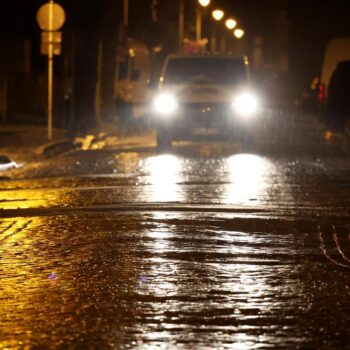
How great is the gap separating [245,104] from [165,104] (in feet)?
5.60

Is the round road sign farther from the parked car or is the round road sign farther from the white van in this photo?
the white van

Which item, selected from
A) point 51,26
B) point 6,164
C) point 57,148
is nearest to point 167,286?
point 6,164

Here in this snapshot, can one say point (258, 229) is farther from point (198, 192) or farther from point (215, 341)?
point (215, 341)

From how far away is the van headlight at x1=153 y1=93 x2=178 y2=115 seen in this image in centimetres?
2622

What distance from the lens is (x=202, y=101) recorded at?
26.2 meters

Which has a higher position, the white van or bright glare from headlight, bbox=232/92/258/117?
the white van

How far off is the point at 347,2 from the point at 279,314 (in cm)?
7910

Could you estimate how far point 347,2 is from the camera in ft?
278

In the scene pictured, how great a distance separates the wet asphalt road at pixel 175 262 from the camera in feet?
23.0

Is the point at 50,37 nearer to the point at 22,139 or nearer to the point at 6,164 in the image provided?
the point at 22,139

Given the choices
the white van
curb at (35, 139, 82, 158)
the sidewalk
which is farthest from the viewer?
the white van

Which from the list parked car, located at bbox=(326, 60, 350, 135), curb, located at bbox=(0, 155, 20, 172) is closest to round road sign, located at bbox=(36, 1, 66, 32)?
curb, located at bbox=(0, 155, 20, 172)

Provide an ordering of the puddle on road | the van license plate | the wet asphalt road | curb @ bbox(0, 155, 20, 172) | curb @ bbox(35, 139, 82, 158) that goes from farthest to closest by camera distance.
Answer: the van license plate < curb @ bbox(35, 139, 82, 158) < curb @ bbox(0, 155, 20, 172) < the wet asphalt road < the puddle on road

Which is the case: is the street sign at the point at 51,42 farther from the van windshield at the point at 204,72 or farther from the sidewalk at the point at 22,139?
the van windshield at the point at 204,72
